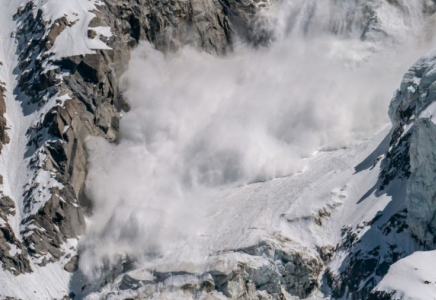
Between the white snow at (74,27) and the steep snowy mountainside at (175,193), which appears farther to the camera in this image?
the white snow at (74,27)

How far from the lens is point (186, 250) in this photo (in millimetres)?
159125

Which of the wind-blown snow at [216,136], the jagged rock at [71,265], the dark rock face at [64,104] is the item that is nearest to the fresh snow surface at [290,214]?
the wind-blown snow at [216,136]

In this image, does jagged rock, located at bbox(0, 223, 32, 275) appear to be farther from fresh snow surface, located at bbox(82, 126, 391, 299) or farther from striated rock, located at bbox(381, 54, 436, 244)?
striated rock, located at bbox(381, 54, 436, 244)

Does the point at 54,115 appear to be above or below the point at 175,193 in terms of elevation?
above

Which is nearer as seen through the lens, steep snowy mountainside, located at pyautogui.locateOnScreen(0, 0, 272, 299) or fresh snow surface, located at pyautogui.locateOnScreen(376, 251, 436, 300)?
fresh snow surface, located at pyautogui.locateOnScreen(376, 251, 436, 300)

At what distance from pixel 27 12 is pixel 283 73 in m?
40.7

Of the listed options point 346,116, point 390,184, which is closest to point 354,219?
point 390,184

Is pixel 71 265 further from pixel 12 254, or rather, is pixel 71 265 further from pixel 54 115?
pixel 54 115

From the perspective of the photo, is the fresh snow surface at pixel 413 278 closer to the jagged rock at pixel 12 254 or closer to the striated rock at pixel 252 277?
the striated rock at pixel 252 277

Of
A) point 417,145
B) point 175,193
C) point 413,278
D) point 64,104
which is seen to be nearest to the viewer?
point 413,278

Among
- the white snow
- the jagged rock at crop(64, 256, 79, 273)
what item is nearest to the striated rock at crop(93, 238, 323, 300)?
the jagged rock at crop(64, 256, 79, 273)

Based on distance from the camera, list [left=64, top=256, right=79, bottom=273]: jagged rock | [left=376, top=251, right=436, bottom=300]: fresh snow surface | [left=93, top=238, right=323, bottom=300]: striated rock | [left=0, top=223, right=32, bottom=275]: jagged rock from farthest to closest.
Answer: [left=64, top=256, right=79, bottom=273]: jagged rock, [left=0, top=223, right=32, bottom=275]: jagged rock, [left=93, top=238, right=323, bottom=300]: striated rock, [left=376, top=251, right=436, bottom=300]: fresh snow surface

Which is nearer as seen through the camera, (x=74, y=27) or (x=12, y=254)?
(x=12, y=254)

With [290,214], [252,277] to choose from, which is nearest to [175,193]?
[290,214]
